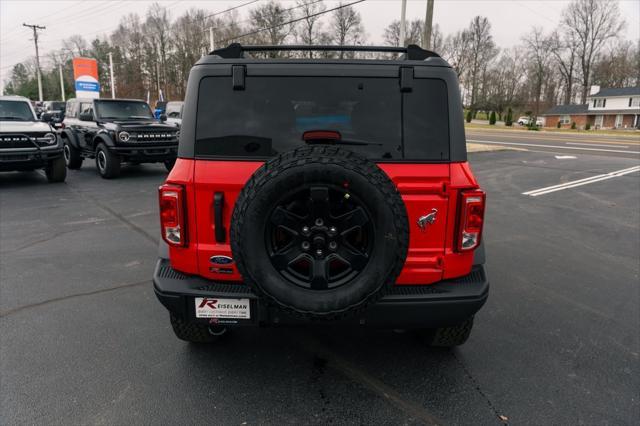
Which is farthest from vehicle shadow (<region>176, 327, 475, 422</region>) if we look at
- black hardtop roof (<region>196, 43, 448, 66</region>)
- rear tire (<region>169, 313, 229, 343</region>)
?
black hardtop roof (<region>196, 43, 448, 66</region>)

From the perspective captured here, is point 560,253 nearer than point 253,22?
Yes

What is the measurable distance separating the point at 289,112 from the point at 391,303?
126 cm

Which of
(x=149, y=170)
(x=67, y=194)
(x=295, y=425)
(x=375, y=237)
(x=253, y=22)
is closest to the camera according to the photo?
(x=375, y=237)

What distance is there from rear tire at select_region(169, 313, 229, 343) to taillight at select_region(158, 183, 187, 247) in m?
0.71

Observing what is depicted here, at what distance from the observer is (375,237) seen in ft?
7.18

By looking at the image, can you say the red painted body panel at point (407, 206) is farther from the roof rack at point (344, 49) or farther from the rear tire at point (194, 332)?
the roof rack at point (344, 49)

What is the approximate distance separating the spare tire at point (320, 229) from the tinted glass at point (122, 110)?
35.3ft

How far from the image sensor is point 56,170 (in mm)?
9930

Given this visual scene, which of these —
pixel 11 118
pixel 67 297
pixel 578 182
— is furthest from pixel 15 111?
pixel 578 182

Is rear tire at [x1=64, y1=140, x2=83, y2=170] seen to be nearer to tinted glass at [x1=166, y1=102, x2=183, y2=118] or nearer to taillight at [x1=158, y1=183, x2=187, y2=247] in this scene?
taillight at [x1=158, y1=183, x2=187, y2=247]

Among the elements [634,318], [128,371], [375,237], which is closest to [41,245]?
[128,371]

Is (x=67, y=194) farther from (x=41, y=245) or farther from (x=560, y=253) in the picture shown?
(x=560, y=253)

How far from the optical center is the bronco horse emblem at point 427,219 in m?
2.48

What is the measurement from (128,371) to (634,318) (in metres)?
4.13
